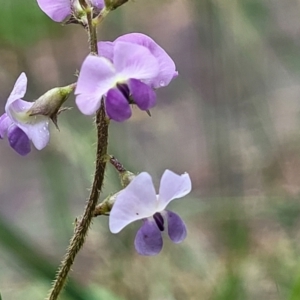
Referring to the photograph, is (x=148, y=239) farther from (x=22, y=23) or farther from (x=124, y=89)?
(x=22, y=23)

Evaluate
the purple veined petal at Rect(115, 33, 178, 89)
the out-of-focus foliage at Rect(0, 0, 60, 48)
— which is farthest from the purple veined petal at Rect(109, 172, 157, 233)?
the out-of-focus foliage at Rect(0, 0, 60, 48)

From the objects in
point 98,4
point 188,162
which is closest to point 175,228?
point 98,4

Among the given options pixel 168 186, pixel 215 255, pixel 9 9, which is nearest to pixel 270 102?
pixel 215 255

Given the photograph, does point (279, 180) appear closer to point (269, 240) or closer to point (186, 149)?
point (269, 240)

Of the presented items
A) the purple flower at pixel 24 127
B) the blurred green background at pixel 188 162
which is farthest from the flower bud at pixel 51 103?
the blurred green background at pixel 188 162

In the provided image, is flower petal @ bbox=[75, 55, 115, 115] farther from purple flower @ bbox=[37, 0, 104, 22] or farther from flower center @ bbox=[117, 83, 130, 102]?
purple flower @ bbox=[37, 0, 104, 22]

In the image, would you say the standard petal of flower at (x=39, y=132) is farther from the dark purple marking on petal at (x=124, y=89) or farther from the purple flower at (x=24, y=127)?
the dark purple marking on petal at (x=124, y=89)
